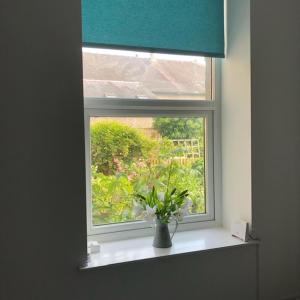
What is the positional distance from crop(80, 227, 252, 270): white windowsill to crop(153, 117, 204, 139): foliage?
586mm

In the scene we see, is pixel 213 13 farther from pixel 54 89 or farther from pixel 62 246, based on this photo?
pixel 62 246

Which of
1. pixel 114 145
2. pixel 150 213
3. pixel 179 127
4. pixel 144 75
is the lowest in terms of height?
pixel 150 213

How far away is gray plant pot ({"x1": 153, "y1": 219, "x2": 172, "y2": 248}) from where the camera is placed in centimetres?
179

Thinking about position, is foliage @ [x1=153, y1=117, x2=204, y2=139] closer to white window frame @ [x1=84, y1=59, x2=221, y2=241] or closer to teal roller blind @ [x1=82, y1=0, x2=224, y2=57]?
white window frame @ [x1=84, y1=59, x2=221, y2=241]

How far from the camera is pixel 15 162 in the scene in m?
1.43

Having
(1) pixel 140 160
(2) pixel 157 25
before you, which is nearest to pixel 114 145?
(1) pixel 140 160

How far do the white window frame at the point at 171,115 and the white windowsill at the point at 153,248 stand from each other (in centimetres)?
6

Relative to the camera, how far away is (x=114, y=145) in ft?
6.23

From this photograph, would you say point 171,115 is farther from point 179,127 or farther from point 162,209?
point 162,209

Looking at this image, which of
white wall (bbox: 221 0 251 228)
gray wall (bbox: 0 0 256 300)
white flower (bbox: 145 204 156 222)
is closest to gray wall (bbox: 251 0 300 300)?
white wall (bbox: 221 0 251 228)

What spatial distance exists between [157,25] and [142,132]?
60 centimetres

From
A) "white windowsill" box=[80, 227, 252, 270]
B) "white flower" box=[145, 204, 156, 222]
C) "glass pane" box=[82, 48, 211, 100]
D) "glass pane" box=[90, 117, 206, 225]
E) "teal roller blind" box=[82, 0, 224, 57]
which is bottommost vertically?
"white windowsill" box=[80, 227, 252, 270]

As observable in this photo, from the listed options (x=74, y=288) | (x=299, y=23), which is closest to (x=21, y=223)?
(x=74, y=288)

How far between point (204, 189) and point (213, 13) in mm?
1059
